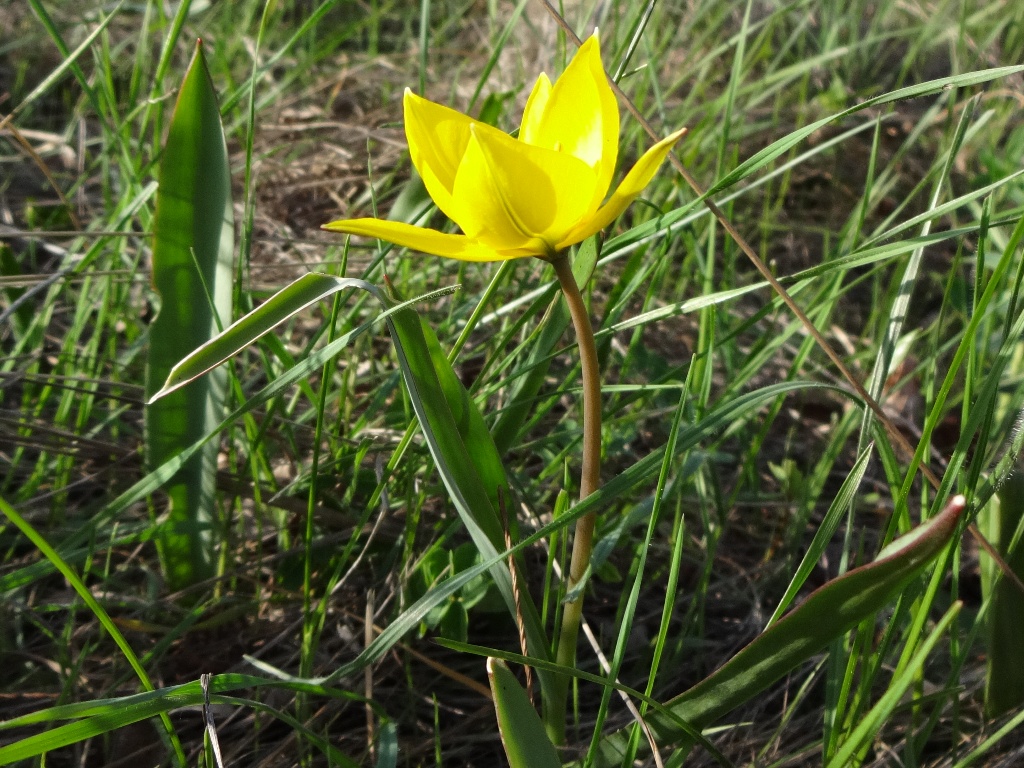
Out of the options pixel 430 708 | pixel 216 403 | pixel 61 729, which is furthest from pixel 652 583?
pixel 61 729

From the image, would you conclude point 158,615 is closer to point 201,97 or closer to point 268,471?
point 268,471

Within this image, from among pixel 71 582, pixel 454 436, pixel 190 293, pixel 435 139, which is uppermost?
pixel 435 139

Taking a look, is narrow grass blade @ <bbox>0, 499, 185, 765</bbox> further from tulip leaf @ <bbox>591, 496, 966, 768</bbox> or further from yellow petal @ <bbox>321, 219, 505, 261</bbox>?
tulip leaf @ <bbox>591, 496, 966, 768</bbox>

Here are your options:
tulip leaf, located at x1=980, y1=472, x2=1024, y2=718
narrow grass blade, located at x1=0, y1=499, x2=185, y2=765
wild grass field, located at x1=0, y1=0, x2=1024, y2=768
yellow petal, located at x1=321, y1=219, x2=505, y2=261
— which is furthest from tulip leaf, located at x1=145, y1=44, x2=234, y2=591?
tulip leaf, located at x1=980, y1=472, x2=1024, y2=718

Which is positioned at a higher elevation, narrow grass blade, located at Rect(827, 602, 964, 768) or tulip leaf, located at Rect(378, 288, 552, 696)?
tulip leaf, located at Rect(378, 288, 552, 696)

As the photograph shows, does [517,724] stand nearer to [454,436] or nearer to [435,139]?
[454,436]

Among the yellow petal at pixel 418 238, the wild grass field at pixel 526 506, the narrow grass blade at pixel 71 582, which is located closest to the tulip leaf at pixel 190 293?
the wild grass field at pixel 526 506

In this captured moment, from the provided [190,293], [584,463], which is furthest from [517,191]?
[190,293]
